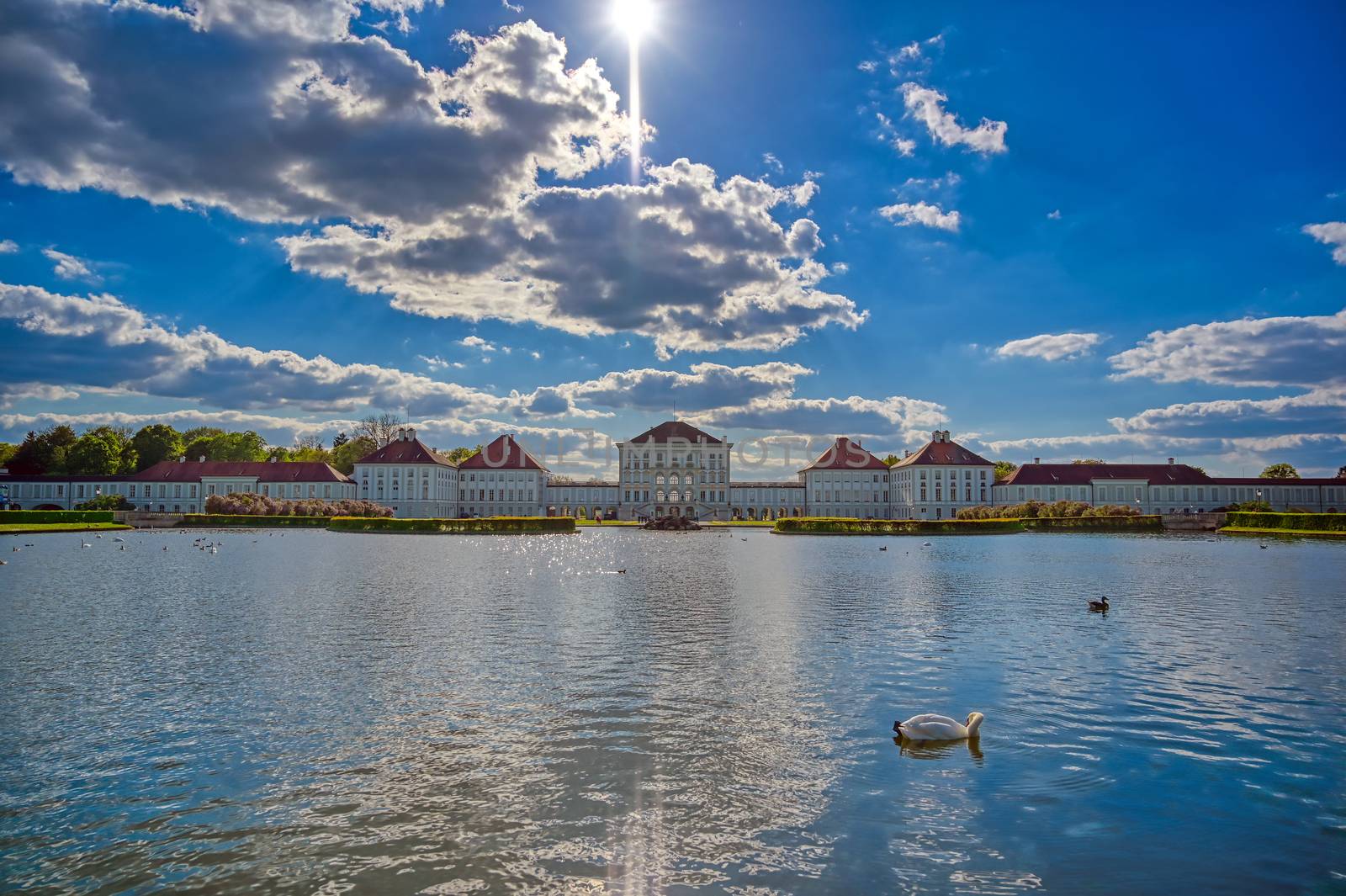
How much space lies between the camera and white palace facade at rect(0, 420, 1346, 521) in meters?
115

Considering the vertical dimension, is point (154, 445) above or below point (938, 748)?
above

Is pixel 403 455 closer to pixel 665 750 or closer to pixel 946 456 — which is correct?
pixel 946 456

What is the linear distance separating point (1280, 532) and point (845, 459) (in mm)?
65423

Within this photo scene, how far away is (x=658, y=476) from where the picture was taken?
410 feet

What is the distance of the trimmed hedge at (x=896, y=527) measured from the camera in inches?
2766

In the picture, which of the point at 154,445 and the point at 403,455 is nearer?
the point at 403,455

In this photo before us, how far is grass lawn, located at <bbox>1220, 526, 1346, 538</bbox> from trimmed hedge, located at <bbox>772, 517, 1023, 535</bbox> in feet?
55.6

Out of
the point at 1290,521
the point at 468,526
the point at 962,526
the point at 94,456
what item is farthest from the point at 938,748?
the point at 94,456

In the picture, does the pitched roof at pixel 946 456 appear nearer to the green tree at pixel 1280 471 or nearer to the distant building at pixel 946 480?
the distant building at pixel 946 480

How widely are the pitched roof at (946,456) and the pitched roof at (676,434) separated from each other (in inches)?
1106

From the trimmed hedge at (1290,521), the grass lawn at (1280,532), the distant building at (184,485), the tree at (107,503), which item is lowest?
the grass lawn at (1280,532)

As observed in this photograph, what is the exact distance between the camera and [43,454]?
392 feet

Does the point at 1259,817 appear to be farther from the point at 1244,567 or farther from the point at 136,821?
the point at 1244,567

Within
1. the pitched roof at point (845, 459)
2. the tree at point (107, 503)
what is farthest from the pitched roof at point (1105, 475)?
the tree at point (107, 503)
